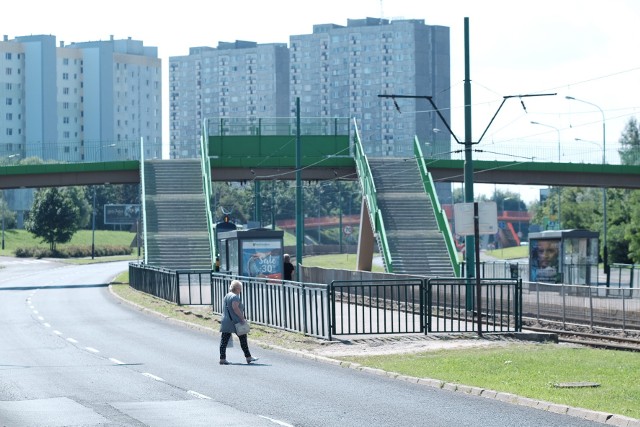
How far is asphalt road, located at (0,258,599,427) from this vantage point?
45.5 feet

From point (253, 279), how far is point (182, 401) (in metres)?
13.6

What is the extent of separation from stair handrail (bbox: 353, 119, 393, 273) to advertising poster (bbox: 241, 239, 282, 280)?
45.8ft

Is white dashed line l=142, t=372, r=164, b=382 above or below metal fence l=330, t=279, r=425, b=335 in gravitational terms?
below

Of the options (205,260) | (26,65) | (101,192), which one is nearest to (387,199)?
Result: (205,260)

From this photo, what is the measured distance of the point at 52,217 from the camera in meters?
114

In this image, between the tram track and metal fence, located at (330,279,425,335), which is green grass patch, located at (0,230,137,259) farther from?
metal fence, located at (330,279,425,335)

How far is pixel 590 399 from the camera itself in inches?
584

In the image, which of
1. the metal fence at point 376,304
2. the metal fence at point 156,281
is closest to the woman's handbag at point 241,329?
the metal fence at point 376,304

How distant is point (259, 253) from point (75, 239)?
98.0 metres

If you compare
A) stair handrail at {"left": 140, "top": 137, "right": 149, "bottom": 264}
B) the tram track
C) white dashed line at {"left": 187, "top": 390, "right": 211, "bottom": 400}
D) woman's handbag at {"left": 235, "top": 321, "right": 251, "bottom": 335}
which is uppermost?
stair handrail at {"left": 140, "top": 137, "right": 149, "bottom": 264}

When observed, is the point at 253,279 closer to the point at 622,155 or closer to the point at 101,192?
the point at 622,155

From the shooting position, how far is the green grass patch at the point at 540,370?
15125 mm

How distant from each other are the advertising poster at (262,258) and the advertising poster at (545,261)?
516 inches

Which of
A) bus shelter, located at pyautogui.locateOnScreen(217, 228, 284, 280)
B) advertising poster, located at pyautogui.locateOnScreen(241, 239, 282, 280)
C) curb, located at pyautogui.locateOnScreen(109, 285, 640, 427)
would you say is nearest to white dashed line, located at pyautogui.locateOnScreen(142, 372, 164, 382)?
curb, located at pyautogui.locateOnScreen(109, 285, 640, 427)
